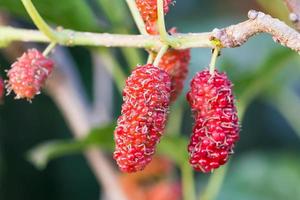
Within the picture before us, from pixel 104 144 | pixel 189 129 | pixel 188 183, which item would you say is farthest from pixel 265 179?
pixel 104 144

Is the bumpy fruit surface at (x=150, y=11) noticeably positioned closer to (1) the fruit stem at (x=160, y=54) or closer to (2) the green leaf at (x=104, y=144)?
(1) the fruit stem at (x=160, y=54)

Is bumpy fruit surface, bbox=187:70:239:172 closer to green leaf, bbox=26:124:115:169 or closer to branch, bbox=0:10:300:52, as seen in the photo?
branch, bbox=0:10:300:52

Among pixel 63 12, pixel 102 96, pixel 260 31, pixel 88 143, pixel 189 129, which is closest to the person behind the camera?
pixel 260 31

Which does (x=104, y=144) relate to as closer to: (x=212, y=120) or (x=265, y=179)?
(x=212, y=120)

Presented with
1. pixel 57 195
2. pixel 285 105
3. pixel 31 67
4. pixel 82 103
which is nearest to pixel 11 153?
pixel 57 195

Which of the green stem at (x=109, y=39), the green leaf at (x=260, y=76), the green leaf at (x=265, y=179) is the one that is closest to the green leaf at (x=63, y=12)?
the green stem at (x=109, y=39)

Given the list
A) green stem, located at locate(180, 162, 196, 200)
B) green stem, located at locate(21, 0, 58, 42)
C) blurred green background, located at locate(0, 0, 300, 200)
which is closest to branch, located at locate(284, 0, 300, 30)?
green stem, located at locate(21, 0, 58, 42)
